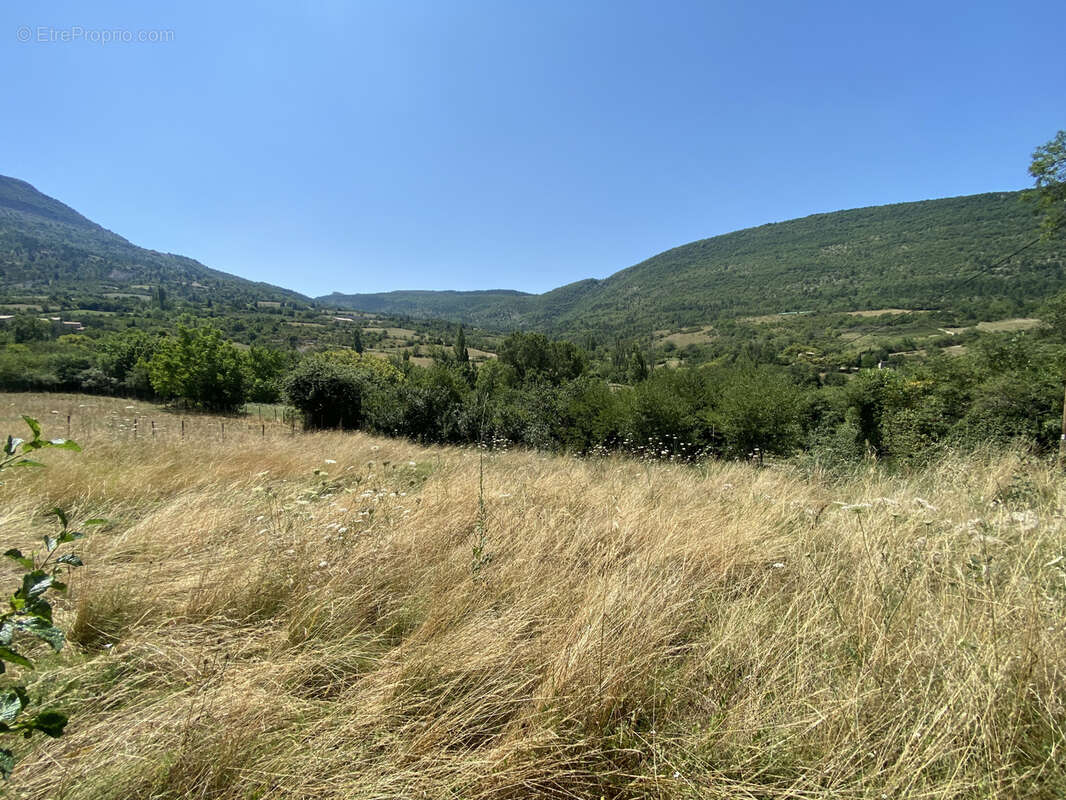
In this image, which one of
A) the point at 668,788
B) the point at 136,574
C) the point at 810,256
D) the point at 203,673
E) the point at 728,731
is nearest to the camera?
the point at 668,788

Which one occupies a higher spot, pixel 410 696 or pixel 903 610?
pixel 903 610

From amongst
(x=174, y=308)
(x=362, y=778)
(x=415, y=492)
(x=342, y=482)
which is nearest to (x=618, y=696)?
(x=362, y=778)

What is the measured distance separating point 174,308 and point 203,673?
16959 centimetres

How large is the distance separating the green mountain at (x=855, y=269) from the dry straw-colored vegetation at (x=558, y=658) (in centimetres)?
7852

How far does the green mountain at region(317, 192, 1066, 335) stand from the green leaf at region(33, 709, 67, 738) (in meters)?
81.4

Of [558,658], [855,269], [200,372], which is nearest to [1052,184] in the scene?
[558,658]

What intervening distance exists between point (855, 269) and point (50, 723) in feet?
530

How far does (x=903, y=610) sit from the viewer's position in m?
2.06

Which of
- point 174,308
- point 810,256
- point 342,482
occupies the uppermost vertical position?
point 810,256

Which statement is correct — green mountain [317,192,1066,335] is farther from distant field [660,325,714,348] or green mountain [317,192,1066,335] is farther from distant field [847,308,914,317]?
distant field [660,325,714,348]

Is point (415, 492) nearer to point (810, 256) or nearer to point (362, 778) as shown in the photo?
point (362, 778)

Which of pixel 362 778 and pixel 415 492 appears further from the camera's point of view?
pixel 415 492

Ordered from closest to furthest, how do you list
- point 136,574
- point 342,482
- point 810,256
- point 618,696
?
point 618,696 → point 136,574 → point 342,482 → point 810,256

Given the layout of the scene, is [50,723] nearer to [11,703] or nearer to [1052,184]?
[11,703]
